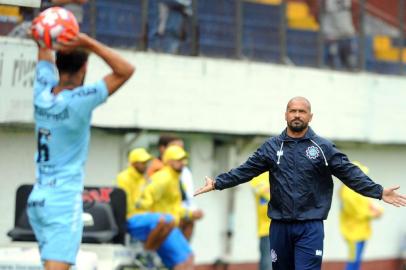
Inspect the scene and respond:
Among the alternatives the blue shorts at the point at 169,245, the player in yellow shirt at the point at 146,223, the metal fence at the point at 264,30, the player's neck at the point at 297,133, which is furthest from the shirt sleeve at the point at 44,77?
the metal fence at the point at 264,30

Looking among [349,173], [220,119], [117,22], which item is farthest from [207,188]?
[220,119]

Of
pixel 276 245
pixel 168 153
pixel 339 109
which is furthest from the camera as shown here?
pixel 339 109

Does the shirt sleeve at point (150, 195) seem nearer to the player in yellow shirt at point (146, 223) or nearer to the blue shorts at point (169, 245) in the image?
the player in yellow shirt at point (146, 223)

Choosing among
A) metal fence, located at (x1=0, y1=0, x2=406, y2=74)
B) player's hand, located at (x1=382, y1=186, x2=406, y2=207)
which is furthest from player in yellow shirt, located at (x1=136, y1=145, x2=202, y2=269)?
player's hand, located at (x1=382, y1=186, x2=406, y2=207)

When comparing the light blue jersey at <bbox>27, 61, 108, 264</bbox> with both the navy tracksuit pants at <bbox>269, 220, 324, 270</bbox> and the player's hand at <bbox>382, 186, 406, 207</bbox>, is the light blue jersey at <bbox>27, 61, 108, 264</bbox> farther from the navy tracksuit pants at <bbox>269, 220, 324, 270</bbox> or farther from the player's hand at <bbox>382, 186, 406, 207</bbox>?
the player's hand at <bbox>382, 186, 406, 207</bbox>

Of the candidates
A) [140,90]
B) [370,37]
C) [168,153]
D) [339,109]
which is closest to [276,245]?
[168,153]

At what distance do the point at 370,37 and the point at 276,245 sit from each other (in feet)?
40.9

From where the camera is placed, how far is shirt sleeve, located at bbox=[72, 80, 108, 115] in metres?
8.34

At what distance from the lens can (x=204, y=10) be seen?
19.9 meters

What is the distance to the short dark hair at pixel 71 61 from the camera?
8406 millimetres

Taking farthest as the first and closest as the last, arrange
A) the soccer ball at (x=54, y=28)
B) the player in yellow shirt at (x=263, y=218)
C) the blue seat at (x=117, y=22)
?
the blue seat at (x=117, y=22) → the player in yellow shirt at (x=263, y=218) → the soccer ball at (x=54, y=28)

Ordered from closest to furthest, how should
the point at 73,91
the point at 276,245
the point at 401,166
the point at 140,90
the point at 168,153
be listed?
1. the point at 73,91
2. the point at 276,245
3. the point at 168,153
4. the point at 140,90
5. the point at 401,166

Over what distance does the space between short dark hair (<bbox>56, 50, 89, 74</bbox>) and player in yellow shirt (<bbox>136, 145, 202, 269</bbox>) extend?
22.9 feet

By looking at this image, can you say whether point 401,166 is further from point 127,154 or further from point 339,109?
point 127,154
